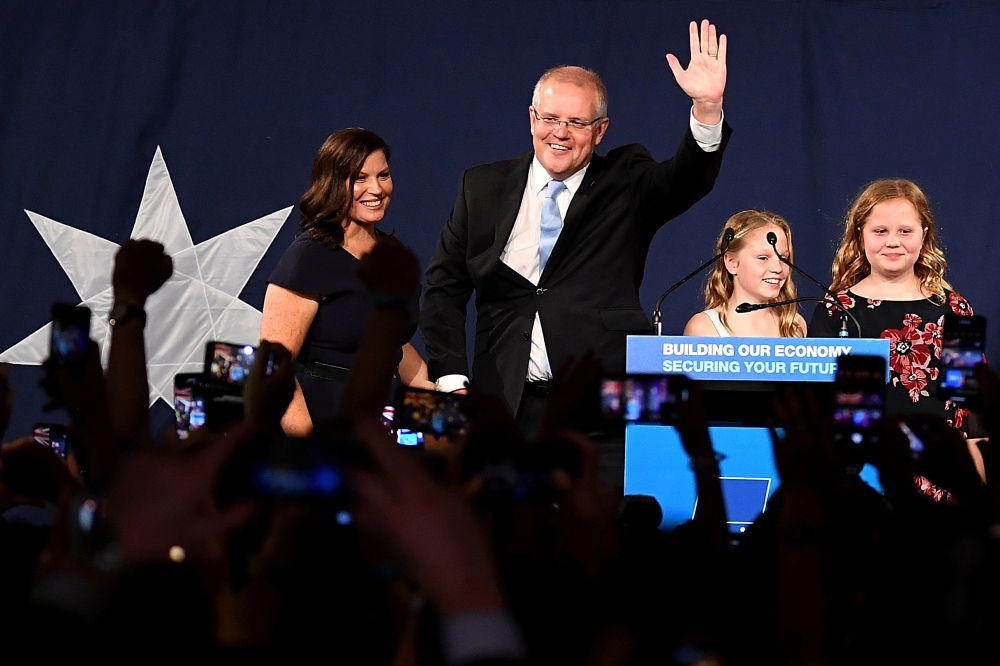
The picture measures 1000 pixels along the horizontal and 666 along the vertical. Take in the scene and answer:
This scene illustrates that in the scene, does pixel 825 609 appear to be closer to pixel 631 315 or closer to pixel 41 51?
pixel 631 315

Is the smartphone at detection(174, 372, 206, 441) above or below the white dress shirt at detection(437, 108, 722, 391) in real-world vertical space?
below

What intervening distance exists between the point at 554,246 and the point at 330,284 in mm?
623

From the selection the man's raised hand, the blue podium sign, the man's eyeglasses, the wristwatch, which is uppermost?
the man's raised hand

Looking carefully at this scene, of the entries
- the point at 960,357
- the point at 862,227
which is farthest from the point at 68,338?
the point at 862,227

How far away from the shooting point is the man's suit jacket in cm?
309

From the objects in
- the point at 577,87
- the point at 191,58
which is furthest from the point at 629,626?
the point at 191,58

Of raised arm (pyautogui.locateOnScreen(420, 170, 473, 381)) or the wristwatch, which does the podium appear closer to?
raised arm (pyautogui.locateOnScreen(420, 170, 473, 381))

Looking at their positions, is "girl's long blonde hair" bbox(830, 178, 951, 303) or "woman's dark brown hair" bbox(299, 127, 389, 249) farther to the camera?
"girl's long blonde hair" bbox(830, 178, 951, 303)

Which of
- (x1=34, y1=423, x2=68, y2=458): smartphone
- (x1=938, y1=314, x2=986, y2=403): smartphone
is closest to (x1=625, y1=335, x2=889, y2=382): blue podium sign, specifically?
(x1=938, y1=314, x2=986, y2=403): smartphone

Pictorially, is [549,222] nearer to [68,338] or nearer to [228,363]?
[228,363]

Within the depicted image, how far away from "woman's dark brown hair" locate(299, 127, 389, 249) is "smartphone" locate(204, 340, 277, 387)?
157cm

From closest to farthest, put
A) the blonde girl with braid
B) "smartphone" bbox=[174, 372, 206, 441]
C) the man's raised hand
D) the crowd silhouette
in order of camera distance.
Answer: the crowd silhouette, "smartphone" bbox=[174, 372, 206, 441], the man's raised hand, the blonde girl with braid

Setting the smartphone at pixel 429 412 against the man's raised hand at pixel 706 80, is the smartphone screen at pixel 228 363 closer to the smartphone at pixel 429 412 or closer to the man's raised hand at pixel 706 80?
the smartphone at pixel 429 412

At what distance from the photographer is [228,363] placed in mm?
1537
